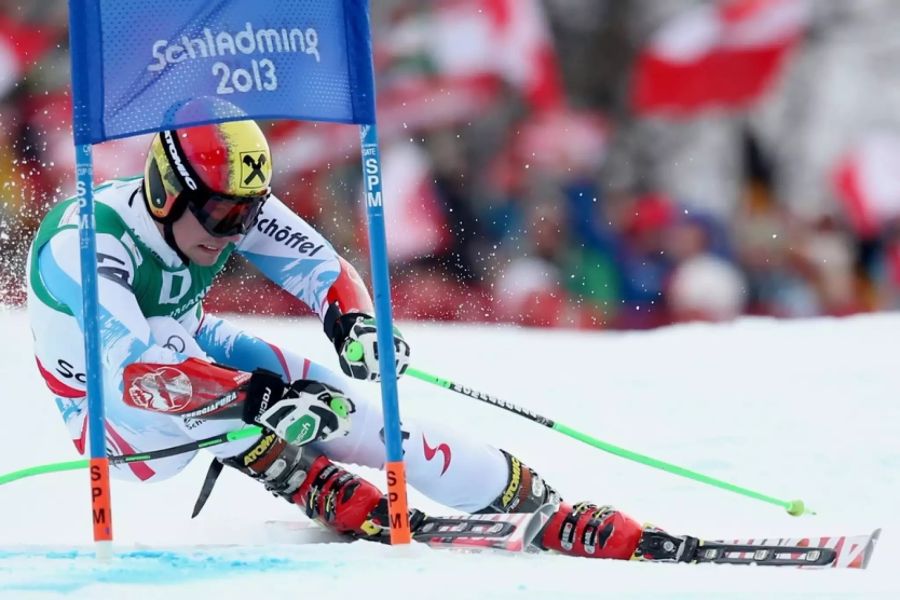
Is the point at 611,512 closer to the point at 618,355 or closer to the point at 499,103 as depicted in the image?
the point at 618,355

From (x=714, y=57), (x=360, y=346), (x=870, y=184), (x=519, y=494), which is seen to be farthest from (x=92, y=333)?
(x=714, y=57)

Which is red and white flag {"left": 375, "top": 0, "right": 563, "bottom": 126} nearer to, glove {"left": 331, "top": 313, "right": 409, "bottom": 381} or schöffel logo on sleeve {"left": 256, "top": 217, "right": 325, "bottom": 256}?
schöffel logo on sleeve {"left": 256, "top": 217, "right": 325, "bottom": 256}

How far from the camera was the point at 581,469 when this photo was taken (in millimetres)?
6250

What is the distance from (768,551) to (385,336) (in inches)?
58.1

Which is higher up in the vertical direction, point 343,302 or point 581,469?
point 343,302

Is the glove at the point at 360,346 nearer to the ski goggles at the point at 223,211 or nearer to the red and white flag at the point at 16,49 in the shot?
the ski goggles at the point at 223,211

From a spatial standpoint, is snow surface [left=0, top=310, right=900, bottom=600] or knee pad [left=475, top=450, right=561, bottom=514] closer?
snow surface [left=0, top=310, right=900, bottom=600]

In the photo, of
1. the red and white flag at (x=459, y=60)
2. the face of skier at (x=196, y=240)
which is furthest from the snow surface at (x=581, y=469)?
the red and white flag at (x=459, y=60)

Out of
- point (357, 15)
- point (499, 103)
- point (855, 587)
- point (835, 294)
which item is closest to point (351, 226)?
point (499, 103)

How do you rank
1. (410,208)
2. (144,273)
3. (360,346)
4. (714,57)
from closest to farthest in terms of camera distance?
(144,273)
(360,346)
(410,208)
(714,57)

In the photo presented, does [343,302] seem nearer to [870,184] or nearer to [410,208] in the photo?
[410,208]

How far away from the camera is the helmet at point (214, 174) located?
4414 mm

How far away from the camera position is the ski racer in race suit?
425 centimetres

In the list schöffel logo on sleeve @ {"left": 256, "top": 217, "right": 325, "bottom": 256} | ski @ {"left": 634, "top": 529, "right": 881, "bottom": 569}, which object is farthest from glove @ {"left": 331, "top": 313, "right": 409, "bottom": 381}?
ski @ {"left": 634, "top": 529, "right": 881, "bottom": 569}
